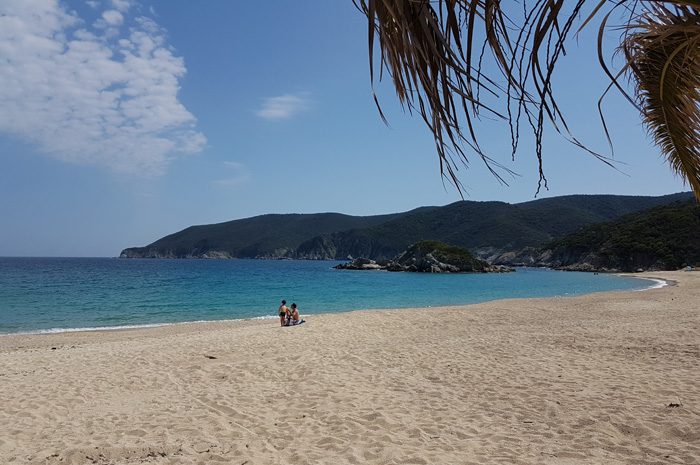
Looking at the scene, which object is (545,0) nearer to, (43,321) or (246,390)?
(246,390)

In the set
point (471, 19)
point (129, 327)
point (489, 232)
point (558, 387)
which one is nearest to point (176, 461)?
point (471, 19)

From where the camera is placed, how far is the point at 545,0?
3.50 feet

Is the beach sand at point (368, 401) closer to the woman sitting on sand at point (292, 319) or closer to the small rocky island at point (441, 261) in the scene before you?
the woman sitting on sand at point (292, 319)

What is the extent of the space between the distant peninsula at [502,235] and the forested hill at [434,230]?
0.86ft

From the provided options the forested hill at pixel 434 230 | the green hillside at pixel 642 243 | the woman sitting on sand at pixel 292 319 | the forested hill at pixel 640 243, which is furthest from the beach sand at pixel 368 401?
the forested hill at pixel 434 230

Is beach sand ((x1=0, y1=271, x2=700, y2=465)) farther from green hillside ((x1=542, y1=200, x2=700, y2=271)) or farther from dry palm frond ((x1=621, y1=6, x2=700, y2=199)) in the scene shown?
green hillside ((x1=542, y1=200, x2=700, y2=271))

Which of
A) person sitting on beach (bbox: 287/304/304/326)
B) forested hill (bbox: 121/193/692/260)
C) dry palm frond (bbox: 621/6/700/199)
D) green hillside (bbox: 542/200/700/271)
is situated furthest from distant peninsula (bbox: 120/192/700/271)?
dry palm frond (bbox: 621/6/700/199)

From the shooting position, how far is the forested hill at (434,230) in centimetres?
10963

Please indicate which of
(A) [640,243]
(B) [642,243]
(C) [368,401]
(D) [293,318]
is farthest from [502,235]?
(C) [368,401]

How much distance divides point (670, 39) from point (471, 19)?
2.14m

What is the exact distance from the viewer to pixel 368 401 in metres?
6.06

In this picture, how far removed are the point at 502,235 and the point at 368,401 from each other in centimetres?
11112

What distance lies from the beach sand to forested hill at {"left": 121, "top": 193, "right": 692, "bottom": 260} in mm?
98609

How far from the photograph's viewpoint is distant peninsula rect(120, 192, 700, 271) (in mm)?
64562
